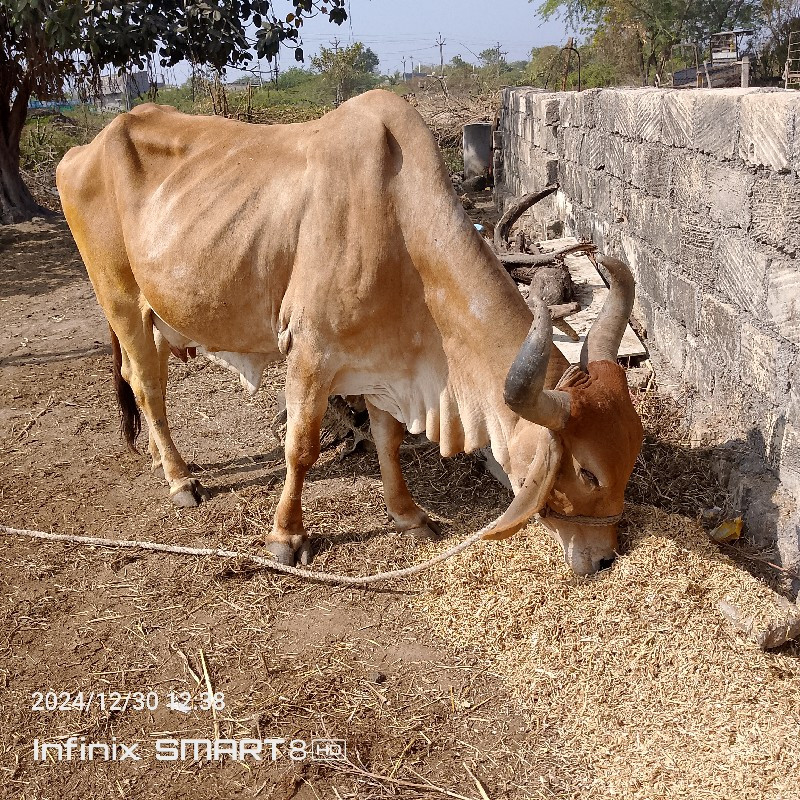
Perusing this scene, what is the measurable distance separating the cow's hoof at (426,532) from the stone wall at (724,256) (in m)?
1.47

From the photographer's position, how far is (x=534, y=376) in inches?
106

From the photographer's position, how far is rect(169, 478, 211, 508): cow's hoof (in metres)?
4.76

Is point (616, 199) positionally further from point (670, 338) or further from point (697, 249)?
point (697, 249)

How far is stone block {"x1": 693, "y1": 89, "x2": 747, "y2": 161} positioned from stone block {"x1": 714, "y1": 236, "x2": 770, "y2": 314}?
1.38 ft

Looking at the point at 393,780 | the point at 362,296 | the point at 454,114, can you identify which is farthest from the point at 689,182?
the point at 454,114

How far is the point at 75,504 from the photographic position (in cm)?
479

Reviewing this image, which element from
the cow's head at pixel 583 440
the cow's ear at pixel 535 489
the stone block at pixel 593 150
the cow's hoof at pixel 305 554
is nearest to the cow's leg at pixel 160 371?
the cow's hoof at pixel 305 554

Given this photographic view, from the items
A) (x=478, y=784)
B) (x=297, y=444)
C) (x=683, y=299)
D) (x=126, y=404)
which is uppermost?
(x=683, y=299)

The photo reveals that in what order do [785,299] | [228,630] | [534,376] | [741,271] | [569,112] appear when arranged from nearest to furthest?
[534,376] → [785,299] → [228,630] → [741,271] → [569,112]

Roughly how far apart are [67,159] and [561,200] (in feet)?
16.2

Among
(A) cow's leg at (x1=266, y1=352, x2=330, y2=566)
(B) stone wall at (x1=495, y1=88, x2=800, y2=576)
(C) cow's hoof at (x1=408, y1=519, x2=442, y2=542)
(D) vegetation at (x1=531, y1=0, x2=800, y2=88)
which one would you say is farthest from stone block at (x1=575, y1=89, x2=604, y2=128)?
(D) vegetation at (x1=531, y1=0, x2=800, y2=88)

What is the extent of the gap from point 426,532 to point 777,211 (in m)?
2.22

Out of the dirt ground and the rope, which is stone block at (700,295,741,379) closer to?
the dirt ground

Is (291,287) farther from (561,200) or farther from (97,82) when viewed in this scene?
(97,82)
